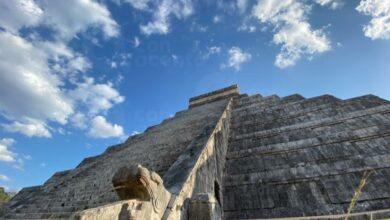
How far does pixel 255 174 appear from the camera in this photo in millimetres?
6883

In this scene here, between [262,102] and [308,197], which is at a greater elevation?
[262,102]

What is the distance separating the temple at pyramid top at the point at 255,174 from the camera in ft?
12.9

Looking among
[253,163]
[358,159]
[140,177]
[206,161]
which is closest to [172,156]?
[206,161]

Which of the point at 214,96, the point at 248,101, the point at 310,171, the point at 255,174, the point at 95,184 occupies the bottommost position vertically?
the point at 310,171

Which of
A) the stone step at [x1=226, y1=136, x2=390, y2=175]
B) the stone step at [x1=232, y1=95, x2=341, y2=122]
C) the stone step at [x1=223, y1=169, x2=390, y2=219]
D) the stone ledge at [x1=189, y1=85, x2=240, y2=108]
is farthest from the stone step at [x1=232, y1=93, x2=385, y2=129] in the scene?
the stone ledge at [x1=189, y1=85, x2=240, y2=108]

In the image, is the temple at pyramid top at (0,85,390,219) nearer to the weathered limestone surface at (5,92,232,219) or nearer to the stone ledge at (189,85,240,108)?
the weathered limestone surface at (5,92,232,219)

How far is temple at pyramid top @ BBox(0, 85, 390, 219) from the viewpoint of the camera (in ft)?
12.9

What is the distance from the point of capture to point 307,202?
558 centimetres

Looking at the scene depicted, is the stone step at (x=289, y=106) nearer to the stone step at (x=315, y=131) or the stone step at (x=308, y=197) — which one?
the stone step at (x=315, y=131)

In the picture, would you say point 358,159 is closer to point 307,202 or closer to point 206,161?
point 307,202

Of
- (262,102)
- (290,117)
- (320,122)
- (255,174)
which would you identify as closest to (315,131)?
(320,122)

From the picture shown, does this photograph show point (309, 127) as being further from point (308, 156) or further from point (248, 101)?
point (248, 101)

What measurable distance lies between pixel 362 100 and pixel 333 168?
13.6ft

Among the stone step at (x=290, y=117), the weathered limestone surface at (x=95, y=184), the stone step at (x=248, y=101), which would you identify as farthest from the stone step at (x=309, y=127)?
the stone step at (x=248, y=101)
